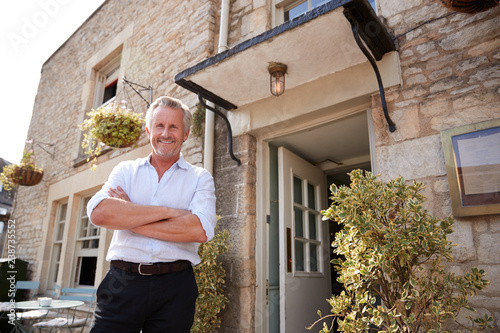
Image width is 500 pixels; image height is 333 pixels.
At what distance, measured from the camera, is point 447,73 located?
240cm

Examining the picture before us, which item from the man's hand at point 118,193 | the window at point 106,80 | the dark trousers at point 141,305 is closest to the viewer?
the dark trousers at point 141,305

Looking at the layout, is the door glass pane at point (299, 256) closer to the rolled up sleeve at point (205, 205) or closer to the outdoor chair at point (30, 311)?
the rolled up sleeve at point (205, 205)

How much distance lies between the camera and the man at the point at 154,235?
1.63 meters

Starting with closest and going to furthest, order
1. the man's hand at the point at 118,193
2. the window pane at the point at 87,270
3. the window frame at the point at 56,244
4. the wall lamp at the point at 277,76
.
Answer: the man's hand at the point at 118,193
the wall lamp at the point at 277,76
the window pane at the point at 87,270
the window frame at the point at 56,244

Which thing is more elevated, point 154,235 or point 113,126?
point 113,126

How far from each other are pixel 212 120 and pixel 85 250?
3798 mm

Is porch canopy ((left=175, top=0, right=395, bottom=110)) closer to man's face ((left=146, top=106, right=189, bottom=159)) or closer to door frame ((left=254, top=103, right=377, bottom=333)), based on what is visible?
door frame ((left=254, top=103, right=377, bottom=333))

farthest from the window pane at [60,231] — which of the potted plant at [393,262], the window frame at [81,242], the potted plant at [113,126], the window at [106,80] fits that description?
the potted plant at [393,262]

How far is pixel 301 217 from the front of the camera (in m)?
3.86

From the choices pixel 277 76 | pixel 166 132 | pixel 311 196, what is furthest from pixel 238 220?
pixel 166 132

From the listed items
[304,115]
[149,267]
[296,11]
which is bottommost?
[149,267]

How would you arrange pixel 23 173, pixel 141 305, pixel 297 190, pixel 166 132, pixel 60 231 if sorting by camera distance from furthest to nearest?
1. pixel 60 231
2. pixel 23 173
3. pixel 297 190
4. pixel 166 132
5. pixel 141 305

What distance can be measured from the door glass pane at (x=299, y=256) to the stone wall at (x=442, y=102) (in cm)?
149

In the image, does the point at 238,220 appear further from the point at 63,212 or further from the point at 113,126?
the point at 63,212
